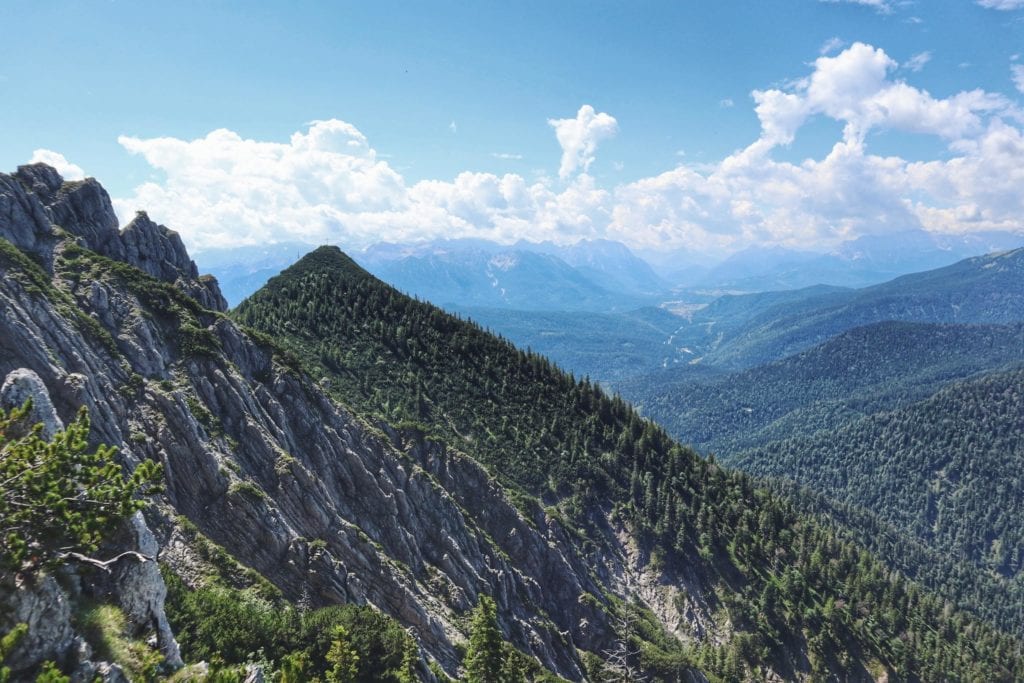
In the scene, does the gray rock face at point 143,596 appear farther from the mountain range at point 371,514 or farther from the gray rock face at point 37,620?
the gray rock face at point 37,620

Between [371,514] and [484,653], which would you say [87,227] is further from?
[484,653]

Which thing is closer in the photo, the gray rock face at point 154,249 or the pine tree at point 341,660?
the pine tree at point 341,660

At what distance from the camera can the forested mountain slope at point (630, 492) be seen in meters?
105

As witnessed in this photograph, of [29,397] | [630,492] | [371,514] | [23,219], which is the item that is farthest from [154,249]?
[630,492]

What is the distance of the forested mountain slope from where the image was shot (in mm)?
105250

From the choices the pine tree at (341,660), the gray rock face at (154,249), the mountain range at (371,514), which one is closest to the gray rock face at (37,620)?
the mountain range at (371,514)

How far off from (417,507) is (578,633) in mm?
34946

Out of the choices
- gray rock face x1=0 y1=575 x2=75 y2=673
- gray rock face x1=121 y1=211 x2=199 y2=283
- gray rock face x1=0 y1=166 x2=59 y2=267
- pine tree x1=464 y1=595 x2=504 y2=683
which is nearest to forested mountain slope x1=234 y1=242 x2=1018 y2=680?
gray rock face x1=121 y1=211 x2=199 y2=283

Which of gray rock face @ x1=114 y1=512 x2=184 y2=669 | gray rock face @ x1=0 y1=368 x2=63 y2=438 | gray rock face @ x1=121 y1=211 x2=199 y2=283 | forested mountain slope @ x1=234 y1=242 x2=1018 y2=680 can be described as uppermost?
gray rock face @ x1=121 y1=211 x2=199 y2=283

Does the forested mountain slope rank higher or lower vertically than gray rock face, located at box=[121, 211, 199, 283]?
lower

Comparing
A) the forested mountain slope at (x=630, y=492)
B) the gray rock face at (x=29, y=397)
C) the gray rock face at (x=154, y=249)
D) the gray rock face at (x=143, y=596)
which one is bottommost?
the forested mountain slope at (x=630, y=492)

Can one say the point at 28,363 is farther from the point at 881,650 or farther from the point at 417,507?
the point at 881,650

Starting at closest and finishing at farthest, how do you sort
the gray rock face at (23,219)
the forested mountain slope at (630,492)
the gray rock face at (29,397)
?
the gray rock face at (29,397), the gray rock face at (23,219), the forested mountain slope at (630,492)

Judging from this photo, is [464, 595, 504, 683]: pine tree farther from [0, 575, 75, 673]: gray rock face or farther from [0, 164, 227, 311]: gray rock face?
[0, 164, 227, 311]: gray rock face
